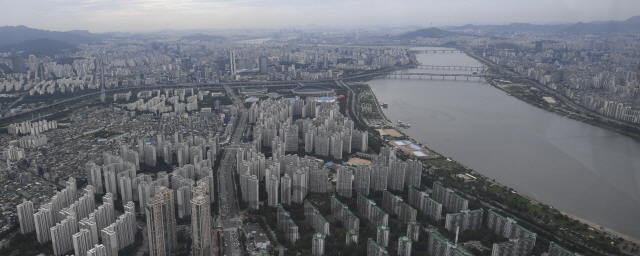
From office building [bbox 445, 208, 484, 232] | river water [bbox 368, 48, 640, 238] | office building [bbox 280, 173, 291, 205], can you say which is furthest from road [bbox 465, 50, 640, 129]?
office building [bbox 280, 173, 291, 205]

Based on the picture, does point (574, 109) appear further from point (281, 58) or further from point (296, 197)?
point (281, 58)

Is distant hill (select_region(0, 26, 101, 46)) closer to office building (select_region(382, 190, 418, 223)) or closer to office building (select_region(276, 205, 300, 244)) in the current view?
office building (select_region(276, 205, 300, 244))

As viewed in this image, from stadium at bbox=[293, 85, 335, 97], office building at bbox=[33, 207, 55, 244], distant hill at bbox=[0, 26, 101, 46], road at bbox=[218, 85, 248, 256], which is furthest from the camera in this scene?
distant hill at bbox=[0, 26, 101, 46]

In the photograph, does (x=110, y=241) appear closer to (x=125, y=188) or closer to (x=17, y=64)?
(x=125, y=188)

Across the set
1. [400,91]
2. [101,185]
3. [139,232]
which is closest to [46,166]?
[101,185]

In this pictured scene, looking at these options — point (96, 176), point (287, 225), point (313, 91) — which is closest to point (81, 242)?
point (96, 176)

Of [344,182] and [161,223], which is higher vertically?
[161,223]

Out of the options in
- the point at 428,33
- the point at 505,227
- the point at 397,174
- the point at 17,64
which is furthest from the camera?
the point at 428,33

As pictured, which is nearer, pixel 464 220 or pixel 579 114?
pixel 464 220
